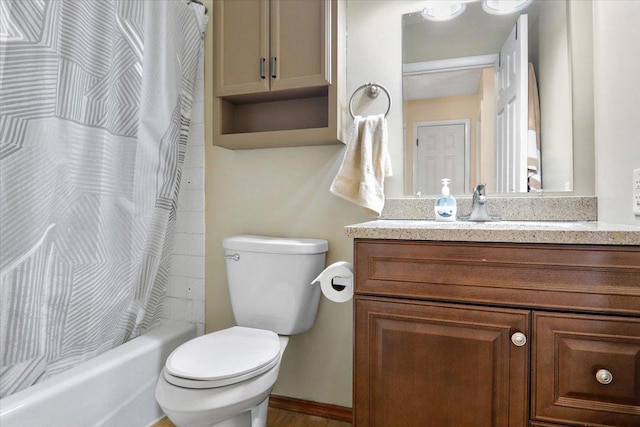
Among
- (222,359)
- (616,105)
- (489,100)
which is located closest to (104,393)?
→ (222,359)

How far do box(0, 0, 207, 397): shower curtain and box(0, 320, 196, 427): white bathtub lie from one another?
0.26 ft

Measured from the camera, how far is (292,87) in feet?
5.04

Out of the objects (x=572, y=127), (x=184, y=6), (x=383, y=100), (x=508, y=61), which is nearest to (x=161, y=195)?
(x=184, y=6)

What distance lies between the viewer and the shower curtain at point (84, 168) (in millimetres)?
1126

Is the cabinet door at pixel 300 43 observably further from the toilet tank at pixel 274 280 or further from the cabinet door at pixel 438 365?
the cabinet door at pixel 438 365

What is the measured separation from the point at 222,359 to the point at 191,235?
34.6 inches

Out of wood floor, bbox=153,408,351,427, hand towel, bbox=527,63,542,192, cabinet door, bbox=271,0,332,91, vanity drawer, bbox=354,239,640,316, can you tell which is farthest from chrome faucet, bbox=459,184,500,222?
wood floor, bbox=153,408,351,427

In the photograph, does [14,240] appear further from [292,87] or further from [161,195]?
[292,87]

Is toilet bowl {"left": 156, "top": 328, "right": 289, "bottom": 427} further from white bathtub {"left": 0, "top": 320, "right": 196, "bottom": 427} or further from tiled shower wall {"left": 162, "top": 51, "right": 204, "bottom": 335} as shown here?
tiled shower wall {"left": 162, "top": 51, "right": 204, "bottom": 335}

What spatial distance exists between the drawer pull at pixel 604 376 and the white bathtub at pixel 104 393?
158cm

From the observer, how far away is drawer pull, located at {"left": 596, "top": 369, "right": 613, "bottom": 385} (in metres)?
0.86

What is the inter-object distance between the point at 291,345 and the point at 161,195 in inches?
37.5

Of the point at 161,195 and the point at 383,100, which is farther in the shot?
the point at 161,195

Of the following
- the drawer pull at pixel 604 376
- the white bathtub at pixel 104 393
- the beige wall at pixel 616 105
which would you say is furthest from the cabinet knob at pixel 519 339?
the white bathtub at pixel 104 393
